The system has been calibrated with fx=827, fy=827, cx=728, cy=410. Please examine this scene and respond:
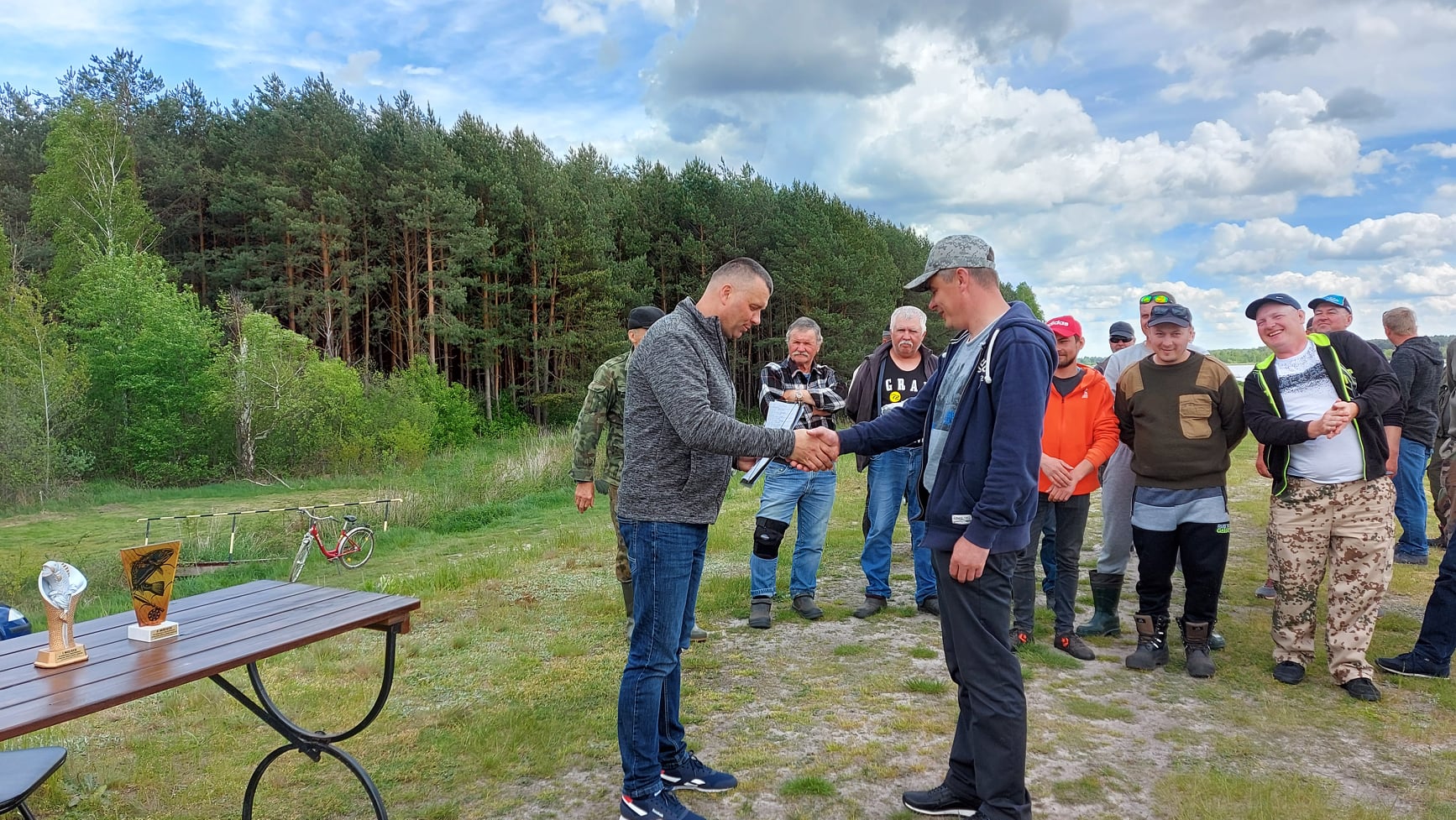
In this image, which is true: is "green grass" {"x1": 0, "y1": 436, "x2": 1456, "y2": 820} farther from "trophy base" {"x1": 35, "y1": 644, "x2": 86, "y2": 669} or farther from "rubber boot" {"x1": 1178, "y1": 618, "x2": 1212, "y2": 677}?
"trophy base" {"x1": 35, "y1": 644, "x2": 86, "y2": 669}

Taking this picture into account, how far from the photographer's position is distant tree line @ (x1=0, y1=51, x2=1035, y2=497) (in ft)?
79.6

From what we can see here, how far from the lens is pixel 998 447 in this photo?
2.96m

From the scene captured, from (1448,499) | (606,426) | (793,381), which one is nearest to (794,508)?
(793,381)

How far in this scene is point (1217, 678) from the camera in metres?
4.74

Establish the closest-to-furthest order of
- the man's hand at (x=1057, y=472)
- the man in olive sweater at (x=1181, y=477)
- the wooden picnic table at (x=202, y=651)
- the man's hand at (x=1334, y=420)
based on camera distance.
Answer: the wooden picnic table at (x=202, y=651) < the man's hand at (x=1334, y=420) < the man in olive sweater at (x=1181, y=477) < the man's hand at (x=1057, y=472)

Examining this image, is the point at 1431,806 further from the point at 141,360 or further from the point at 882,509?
the point at 141,360

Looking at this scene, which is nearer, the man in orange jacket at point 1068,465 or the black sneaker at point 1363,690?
the black sneaker at point 1363,690

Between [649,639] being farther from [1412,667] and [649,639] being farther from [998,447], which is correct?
[1412,667]

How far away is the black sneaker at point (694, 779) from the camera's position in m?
3.48

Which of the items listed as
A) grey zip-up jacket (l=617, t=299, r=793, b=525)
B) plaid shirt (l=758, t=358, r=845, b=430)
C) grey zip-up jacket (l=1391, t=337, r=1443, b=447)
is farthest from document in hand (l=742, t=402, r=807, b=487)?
grey zip-up jacket (l=1391, t=337, r=1443, b=447)

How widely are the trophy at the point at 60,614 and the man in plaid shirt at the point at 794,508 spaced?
3.83 m

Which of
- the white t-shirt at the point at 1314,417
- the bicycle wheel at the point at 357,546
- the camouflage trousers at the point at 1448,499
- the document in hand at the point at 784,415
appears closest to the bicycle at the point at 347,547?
the bicycle wheel at the point at 357,546

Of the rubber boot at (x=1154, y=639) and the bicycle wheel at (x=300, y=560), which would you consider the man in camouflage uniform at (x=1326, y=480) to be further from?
the bicycle wheel at (x=300, y=560)

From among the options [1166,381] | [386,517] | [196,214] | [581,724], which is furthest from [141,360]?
[1166,381]
